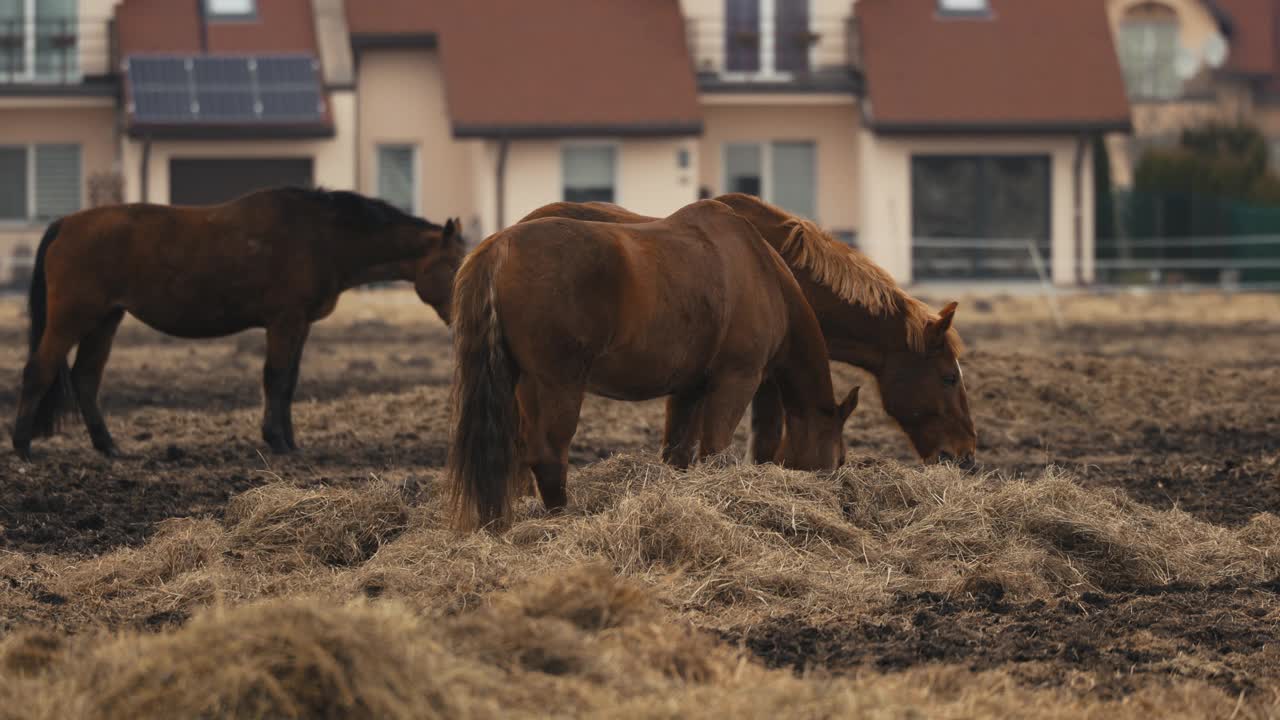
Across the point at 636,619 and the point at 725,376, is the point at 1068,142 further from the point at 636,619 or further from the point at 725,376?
the point at 636,619

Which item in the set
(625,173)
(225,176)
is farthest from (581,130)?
(225,176)

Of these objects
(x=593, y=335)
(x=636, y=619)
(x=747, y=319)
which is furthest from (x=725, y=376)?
(x=636, y=619)

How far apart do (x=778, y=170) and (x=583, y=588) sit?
2617cm

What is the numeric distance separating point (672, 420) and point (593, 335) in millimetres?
1361

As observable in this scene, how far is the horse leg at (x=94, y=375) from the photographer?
36.7 ft

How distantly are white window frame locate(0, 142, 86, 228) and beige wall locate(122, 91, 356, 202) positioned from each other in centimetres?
109

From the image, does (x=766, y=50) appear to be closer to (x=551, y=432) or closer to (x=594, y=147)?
(x=594, y=147)

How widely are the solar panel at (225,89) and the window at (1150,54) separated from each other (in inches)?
990

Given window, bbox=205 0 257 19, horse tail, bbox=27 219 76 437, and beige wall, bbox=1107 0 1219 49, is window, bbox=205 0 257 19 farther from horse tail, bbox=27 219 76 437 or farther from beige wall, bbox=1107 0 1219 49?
beige wall, bbox=1107 0 1219 49

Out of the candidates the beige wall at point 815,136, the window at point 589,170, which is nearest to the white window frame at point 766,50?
the beige wall at point 815,136

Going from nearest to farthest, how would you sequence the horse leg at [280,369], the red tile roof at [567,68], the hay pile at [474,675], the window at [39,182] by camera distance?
1. the hay pile at [474,675]
2. the horse leg at [280,369]
3. the red tile roof at [567,68]
4. the window at [39,182]

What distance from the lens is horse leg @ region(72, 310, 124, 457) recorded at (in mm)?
11180

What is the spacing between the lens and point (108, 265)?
11.1 meters

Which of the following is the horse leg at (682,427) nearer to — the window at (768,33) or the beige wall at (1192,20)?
the window at (768,33)
